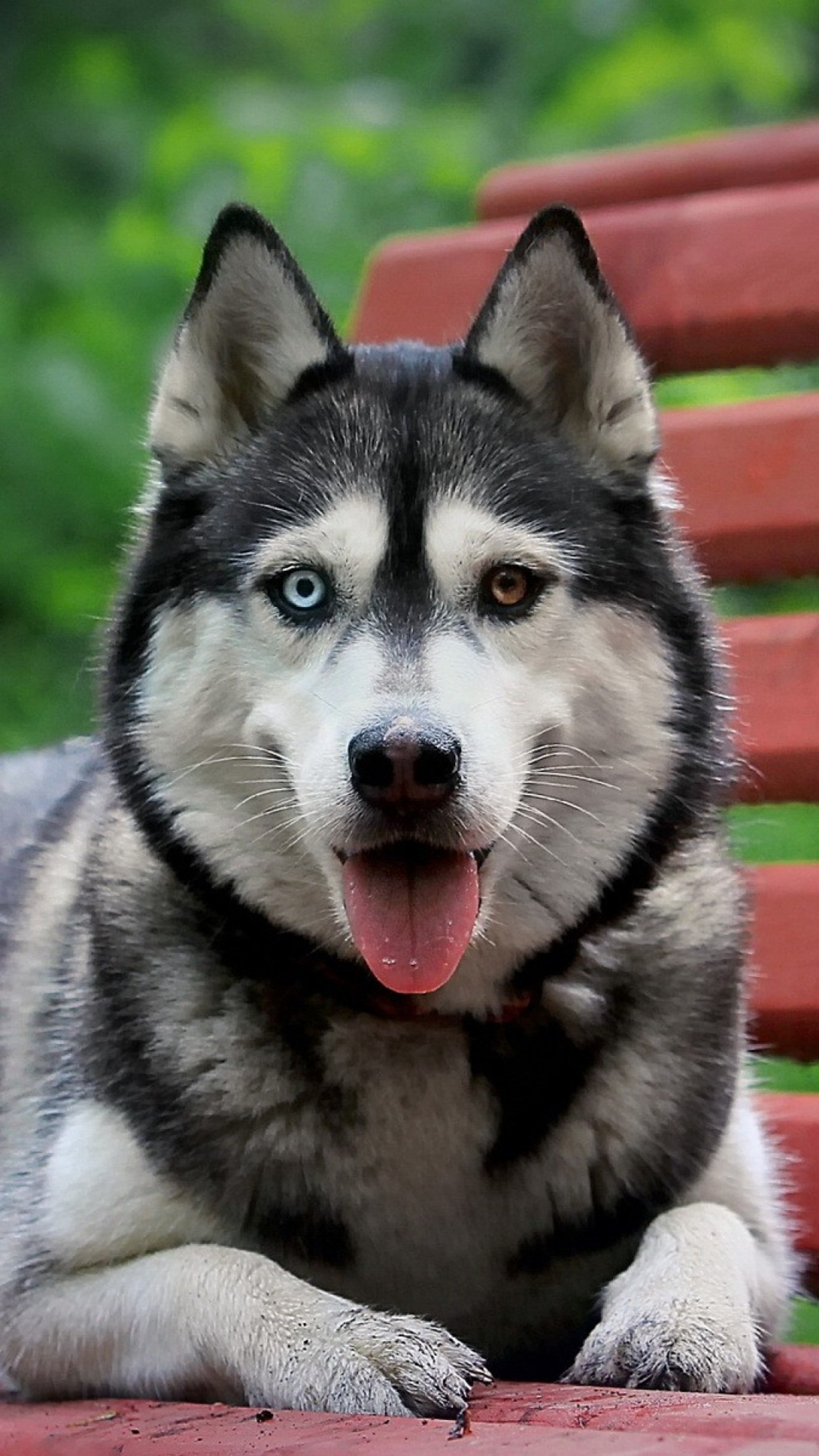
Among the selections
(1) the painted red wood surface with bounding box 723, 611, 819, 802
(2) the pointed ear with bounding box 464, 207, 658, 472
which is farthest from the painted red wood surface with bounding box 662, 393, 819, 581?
(2) the pointed ear with bounding box 464, 207, 658, 472

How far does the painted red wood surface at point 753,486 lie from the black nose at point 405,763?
63.6 inches

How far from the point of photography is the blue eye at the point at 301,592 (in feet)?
7.82

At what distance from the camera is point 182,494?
2596mm

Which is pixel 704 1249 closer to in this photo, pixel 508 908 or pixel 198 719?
pixel 508 908

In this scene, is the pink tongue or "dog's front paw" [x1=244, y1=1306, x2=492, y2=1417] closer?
"dog's front paw" [x1=244, y1=1306, x2=492, y2=1417]

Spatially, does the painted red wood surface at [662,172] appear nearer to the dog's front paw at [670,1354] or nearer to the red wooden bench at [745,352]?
the red wooden bench at [745,352]

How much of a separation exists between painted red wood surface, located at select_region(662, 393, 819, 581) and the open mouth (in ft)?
5.02

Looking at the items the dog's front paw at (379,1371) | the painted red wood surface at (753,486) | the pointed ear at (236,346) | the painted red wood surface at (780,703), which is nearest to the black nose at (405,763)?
the dog's front paw at (379,1371)

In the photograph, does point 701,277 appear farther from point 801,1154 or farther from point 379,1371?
point 379,1371

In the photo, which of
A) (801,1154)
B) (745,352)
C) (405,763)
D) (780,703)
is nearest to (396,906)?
(405,763)

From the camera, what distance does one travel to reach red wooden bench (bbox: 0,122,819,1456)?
3248 millimetres

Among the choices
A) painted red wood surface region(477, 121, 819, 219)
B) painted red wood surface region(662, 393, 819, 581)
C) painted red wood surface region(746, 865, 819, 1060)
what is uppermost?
painted red wood surface region(477, 121, 819, 219)

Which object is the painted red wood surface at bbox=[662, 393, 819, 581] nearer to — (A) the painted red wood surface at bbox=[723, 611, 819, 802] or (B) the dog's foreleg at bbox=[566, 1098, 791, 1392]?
(A) the painted red wood surface at bbox=[723, 611, 819, 802]

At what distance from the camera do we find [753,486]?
367 centimetres
